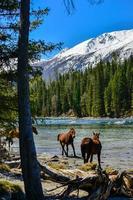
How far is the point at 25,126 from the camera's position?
46.1 feet

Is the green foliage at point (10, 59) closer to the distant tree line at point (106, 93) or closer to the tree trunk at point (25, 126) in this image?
the tree trunk at point (25, 126)

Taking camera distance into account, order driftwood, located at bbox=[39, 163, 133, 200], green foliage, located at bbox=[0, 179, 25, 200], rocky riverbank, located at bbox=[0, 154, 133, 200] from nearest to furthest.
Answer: green foliage, located at bbox=[0, 179, 25, 200]
driftwood, located at bbox=[39, 163, 133, 200]
rocky riverbank, located at bbox=[0, 154, 133, 200]

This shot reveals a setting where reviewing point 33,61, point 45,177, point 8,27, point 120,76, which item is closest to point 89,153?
point 45,177

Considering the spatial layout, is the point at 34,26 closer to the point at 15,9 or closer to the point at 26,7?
the point at 15,9

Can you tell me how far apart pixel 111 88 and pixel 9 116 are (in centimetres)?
14074

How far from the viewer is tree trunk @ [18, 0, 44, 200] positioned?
1405cm

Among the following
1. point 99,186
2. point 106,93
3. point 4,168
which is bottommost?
point 99,186

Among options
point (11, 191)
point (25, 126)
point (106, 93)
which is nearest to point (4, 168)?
point (11, 191)

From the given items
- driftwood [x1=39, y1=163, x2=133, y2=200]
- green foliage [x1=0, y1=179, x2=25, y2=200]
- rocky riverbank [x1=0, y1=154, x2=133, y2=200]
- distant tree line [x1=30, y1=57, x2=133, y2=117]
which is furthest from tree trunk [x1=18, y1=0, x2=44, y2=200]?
distant tree line [x1=30, y1=57, x2=133, y2=117]

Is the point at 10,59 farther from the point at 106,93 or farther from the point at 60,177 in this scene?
the point at 106,93

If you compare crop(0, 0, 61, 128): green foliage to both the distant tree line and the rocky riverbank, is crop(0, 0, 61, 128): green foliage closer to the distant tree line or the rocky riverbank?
the rocky riverbank

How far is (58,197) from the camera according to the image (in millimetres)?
15352

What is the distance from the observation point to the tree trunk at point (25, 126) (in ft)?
46.1

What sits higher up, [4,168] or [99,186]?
[4,168]
